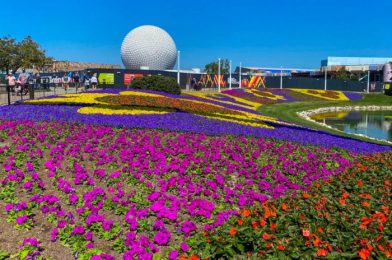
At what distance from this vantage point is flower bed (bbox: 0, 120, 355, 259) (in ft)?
17.1

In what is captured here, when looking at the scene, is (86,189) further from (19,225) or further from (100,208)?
(19,225)

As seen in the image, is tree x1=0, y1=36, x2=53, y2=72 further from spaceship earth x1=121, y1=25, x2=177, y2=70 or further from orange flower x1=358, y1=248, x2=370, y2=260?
orange flower x1=358, y1=248, x2=370, y2=260

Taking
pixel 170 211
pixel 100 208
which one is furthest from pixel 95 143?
pixel 170 211

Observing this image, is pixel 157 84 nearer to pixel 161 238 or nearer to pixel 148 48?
pixel 161 238

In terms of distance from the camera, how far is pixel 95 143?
869 cm

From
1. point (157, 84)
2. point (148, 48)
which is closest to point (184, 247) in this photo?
point (157, 84)

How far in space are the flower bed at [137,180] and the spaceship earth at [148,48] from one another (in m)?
60.4

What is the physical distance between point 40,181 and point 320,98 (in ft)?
138

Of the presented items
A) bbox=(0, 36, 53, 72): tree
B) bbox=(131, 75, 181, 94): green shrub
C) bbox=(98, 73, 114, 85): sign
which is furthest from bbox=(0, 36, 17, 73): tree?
bbox=(131, 75, 181, 94): green shrub

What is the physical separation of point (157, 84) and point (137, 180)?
20.1m

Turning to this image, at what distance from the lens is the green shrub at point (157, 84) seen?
26.4 m

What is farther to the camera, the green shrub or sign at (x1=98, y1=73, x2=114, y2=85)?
sign at (x1=98, y1=73, x2=114, y2=85)

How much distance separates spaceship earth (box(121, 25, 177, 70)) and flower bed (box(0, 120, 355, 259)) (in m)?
60.4

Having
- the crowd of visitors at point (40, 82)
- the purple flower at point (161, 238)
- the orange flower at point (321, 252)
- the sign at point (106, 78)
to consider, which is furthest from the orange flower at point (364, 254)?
the sign at point (106, 78)
